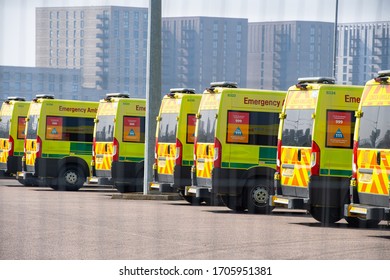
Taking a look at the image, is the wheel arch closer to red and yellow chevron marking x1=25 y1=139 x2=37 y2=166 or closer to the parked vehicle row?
the parked vehicle row

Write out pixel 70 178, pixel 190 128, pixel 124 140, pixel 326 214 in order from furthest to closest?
pixel 70 178 → pixel 124 140 → pixel 190 128 → pixel 326 214

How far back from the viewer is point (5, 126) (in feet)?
109

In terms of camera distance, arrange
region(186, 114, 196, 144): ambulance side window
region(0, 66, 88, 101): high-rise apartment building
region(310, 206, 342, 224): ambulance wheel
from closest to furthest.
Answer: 1. region(0, 66, 88, 101): high-rise apartment building
2. region(310, 206, 342, 224): ambulance wheel
3. region(186, 114, 196, 144): ambulance side window

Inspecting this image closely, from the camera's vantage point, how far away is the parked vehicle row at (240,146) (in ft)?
55.6

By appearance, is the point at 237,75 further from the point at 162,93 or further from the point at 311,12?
the point at 162,93

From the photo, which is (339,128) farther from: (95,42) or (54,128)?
(54,128)

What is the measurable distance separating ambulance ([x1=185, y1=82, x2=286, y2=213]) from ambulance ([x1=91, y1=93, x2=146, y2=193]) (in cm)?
606

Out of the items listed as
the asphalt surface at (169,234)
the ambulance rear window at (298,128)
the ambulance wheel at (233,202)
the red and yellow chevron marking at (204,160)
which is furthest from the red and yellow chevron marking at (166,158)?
the ambulance rear window at (298,128)

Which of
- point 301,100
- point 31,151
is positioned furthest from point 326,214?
point 31,151

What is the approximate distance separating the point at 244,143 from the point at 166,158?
11.5 feet

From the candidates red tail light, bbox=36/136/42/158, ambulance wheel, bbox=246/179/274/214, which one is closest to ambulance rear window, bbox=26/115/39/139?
red tail light, bbox=36/136/42/158

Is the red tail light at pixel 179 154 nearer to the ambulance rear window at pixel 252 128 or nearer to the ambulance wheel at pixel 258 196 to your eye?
the ambulance rear window at pixel 252 128

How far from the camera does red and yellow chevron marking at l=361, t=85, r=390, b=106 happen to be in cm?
1639
